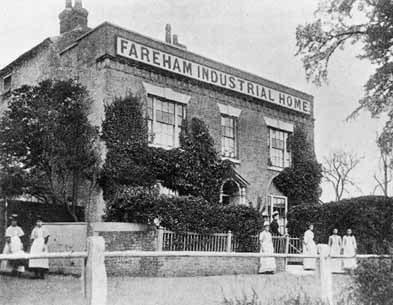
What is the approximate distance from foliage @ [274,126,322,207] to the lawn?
54.6ft

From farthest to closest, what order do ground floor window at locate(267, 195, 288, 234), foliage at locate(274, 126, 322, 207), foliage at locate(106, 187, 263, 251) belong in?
foliage at locate(274, 126, 322, 207)
ground floor window at locate(267, 195, 288, 234)
foliage at locate(106, 187, 263, 251)

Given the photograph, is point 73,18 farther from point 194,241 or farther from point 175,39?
point 194,241

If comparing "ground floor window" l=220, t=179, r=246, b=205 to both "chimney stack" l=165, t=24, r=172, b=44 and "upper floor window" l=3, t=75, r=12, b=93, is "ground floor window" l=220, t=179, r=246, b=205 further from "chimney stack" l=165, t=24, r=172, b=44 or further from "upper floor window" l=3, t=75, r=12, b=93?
"upper floor window" l=3, t=75, r=12, b=93

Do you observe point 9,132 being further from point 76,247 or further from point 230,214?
point 230,214

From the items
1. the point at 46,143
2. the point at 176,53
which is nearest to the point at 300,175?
the point at 176,53

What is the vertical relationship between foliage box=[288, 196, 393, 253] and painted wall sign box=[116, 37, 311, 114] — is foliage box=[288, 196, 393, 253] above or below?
below

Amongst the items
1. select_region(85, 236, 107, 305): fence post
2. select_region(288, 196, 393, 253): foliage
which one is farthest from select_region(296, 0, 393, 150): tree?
select_region(85, 236, 107, 305): fence post

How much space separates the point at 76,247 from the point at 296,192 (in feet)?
39.0

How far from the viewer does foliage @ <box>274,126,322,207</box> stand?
24562 millimetres

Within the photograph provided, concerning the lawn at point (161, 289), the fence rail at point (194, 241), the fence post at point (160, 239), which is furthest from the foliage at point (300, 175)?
the lawn at point (161, 289)

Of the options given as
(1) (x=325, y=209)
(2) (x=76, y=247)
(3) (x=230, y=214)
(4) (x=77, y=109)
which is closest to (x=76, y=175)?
(4) (x=77, y=109)

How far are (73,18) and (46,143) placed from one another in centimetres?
721

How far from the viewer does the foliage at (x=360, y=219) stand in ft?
66.2

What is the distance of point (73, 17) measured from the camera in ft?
73.9
